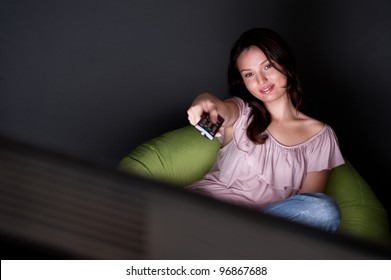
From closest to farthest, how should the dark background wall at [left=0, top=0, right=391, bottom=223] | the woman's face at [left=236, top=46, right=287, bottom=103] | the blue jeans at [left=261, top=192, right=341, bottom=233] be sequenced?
the blue jeans at [left=261, top=192, right=341, bottom=233]
the woman's face at [left=236, top=46, right=287, bottom=103]
the dark background wall at [left=0, top=0, right=391, bottom=223]

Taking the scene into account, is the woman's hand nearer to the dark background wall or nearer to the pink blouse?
the pink blouse

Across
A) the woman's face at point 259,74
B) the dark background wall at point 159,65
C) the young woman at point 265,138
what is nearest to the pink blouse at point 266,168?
the young woman at point 265,138

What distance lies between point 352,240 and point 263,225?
0.07m

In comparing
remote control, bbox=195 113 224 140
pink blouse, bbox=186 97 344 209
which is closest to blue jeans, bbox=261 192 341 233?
pink blouse, bbox=186 97 344 209

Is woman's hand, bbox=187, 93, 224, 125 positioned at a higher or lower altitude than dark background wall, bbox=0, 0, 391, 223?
lower

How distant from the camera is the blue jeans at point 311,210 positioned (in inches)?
63.9

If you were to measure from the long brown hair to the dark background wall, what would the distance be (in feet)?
2.71

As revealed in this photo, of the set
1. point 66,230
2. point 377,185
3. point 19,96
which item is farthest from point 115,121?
point 66,230

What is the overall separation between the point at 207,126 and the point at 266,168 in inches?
12.4

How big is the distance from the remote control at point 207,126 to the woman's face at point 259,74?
0.66 feet

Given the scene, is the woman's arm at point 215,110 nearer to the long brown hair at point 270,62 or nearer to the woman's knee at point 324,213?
the long brown hair at point 270,62

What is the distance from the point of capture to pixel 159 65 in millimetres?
2750

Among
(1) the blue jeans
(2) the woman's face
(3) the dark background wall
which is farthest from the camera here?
(3) the dark background wall

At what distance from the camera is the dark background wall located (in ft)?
8.44
